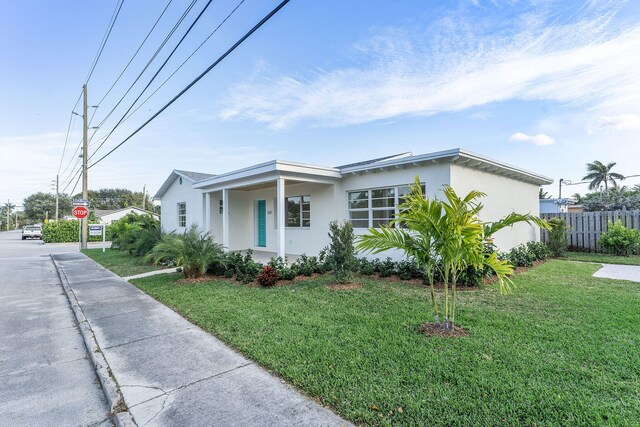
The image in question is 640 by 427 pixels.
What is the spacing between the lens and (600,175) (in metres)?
42.1

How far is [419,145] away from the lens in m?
16.2

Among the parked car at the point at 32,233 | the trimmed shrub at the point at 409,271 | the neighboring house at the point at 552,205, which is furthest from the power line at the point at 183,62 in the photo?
the parked car at the point at 32,233

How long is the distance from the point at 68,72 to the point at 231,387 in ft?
44.6

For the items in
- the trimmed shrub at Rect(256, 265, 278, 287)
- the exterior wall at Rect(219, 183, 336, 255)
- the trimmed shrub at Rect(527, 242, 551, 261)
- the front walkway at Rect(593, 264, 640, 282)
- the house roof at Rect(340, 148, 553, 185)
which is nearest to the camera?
the trimmed shrub at Rect(256, 265, 278, 287)

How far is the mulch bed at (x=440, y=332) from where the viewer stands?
13.4 ft

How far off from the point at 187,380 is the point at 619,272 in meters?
10.6

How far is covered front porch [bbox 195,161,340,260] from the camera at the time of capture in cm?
1015

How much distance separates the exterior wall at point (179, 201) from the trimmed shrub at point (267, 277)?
8918mm

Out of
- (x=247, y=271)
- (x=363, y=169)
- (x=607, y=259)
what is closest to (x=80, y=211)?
(x=247, y=271)

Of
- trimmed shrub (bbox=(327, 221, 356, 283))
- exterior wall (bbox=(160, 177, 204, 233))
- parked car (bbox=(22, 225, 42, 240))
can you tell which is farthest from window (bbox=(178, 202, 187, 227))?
parked car (bbox=(22, 225, 42, 240))

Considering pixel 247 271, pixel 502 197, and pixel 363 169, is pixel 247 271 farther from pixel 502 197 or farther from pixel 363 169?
pixel 502 197

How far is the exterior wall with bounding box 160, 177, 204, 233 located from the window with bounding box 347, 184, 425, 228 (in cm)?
811

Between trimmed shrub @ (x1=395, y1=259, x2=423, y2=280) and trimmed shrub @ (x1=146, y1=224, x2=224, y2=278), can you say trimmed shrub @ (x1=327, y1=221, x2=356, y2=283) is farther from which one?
trimmed shrub @ (x1=146, y1=224, x2=224, y2=278)

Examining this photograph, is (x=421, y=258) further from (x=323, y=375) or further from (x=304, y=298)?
(x=304, y=298)
